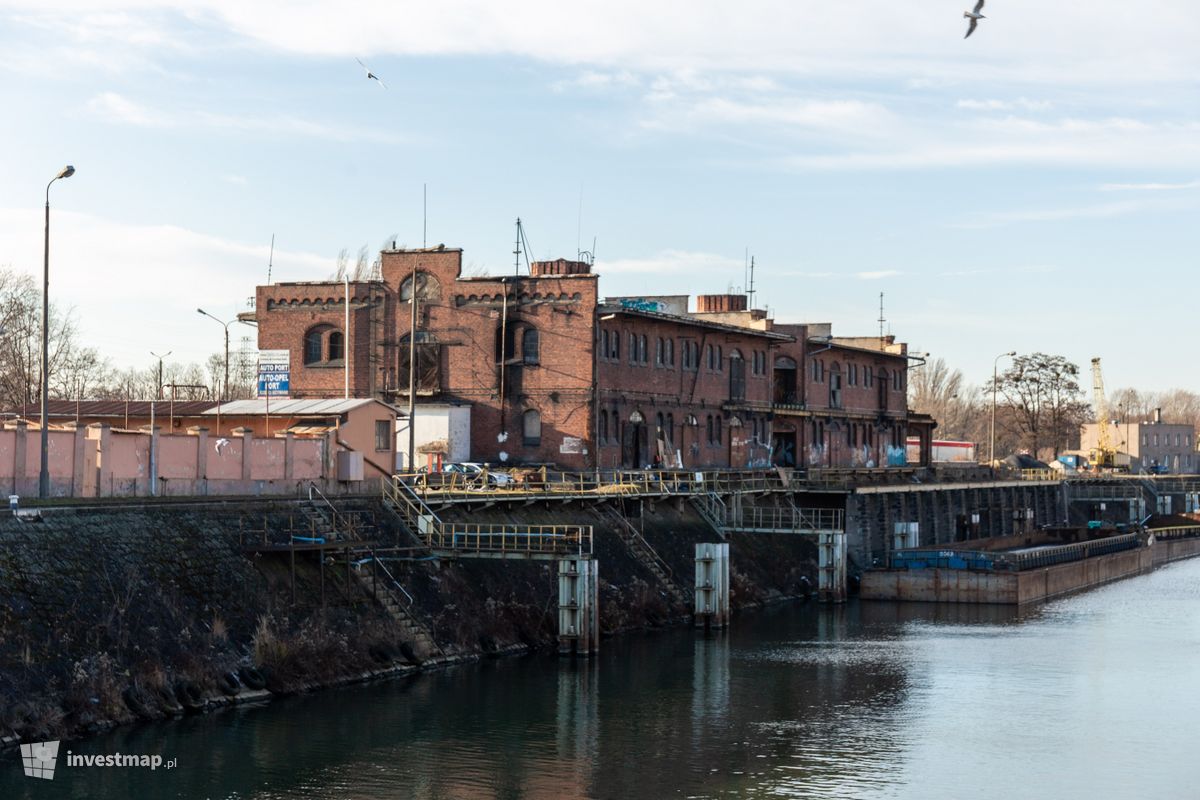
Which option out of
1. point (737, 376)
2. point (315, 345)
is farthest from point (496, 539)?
point (737, 376)

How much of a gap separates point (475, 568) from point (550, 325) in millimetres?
21781

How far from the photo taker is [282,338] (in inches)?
2835

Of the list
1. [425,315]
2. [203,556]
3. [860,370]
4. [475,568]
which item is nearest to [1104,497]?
[860,370]

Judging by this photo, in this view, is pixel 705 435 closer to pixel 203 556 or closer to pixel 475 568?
pixel 475 568

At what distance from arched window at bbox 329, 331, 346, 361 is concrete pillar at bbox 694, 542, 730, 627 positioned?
924 inches

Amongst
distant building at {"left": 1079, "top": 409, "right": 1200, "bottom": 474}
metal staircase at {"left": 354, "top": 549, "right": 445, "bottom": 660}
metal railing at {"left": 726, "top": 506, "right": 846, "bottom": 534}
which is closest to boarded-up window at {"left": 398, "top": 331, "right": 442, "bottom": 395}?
metal railing at {"left": 726, "top": 506, "right": 846, "bottom": 534}

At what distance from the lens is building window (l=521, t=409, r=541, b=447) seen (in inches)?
2692

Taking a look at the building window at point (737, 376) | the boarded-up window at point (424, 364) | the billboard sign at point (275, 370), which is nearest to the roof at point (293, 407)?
the billboard sign at point (275, 370)

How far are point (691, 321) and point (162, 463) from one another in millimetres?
36954

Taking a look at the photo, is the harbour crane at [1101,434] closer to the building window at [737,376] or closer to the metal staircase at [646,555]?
the building window at [737,376]

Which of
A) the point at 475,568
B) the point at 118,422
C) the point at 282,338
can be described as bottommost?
the point at 475,568

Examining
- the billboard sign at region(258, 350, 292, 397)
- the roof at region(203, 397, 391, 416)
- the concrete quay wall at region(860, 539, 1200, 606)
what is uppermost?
the billboard sign at region(258, 350, 292, 397)
